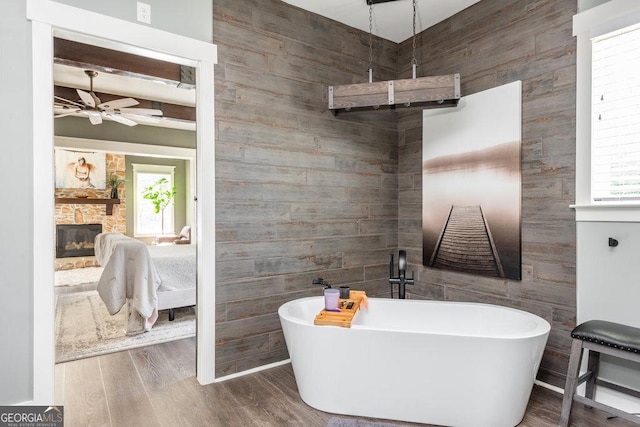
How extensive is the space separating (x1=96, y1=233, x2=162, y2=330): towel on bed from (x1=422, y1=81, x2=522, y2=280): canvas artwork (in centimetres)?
273

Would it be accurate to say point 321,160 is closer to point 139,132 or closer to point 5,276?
point 5,276

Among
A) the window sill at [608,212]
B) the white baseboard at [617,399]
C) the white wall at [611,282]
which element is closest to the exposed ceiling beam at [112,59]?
the window sill at [608,212]

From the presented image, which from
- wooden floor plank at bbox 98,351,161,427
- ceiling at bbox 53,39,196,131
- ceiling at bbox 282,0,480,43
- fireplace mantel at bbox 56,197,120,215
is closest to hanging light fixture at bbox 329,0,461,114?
ceiling at bbox 282,0,480,43

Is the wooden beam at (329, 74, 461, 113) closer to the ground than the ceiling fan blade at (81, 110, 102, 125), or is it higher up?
closer to the ground

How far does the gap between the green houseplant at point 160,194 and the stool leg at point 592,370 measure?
880cm

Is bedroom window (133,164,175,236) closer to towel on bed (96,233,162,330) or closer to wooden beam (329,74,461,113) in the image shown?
towel on bed (96,233,162,330)

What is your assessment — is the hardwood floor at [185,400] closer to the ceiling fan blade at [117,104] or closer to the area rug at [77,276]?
the ceiling fan blade at [117,104]

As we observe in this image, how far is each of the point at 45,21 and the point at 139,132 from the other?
208 inches

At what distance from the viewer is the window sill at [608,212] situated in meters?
2.10

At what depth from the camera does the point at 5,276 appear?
2010 mm

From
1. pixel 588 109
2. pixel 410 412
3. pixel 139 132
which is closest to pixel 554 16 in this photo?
pixel 588 109

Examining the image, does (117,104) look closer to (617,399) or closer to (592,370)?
(592,370)

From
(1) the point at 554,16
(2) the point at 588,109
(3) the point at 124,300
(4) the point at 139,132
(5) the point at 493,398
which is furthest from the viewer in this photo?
(4) the point at 139,132

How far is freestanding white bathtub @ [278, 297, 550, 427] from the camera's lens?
1947mm
